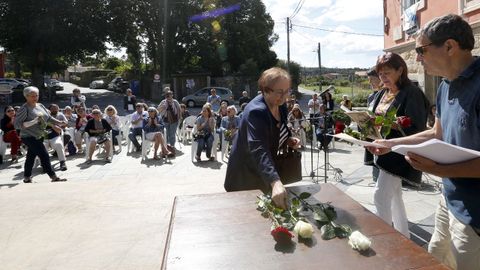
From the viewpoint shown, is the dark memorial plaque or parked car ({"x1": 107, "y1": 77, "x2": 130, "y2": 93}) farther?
parked car ({"x1": 107, "y1": 77, "x2": 130, "y2": 93})

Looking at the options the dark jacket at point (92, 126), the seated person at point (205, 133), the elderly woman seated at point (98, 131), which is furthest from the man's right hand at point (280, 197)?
the dark jacket at point (92, 126)

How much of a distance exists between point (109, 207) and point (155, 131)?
4308mm

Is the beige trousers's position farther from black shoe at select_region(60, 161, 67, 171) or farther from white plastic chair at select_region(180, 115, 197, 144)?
white plastic chair at select_region(180, 115, 197, 144)

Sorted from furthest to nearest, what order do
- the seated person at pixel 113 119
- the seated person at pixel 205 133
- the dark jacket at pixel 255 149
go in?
the seated person at pixel 113 119 → the seated person at pixel 205 133 → the dark jacket at pixel 255 149

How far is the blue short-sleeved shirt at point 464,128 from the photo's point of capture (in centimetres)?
176

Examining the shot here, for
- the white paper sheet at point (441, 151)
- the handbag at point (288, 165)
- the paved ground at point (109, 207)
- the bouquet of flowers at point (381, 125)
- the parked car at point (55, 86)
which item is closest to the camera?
the white paper sheet at point (441, 151)

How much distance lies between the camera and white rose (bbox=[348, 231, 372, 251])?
5.70 ft

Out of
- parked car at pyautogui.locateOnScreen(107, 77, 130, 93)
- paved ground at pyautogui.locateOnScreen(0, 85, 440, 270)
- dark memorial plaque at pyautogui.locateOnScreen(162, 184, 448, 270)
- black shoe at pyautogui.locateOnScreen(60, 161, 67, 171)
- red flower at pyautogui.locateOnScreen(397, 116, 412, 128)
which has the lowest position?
paved ground at pyautogui.locateOnScreen(0, 85, 440, 270)

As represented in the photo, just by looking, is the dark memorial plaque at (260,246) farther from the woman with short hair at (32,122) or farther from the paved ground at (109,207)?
the woman with short hair at (32,122)

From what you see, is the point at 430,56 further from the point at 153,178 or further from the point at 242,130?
the point at 153,178

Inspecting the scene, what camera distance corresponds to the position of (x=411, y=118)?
10.1 ft

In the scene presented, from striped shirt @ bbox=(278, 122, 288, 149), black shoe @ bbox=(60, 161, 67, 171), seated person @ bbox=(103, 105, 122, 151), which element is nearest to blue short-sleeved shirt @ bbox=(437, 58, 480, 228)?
striped shirt @ bbox=(278, 122, 288, 149)

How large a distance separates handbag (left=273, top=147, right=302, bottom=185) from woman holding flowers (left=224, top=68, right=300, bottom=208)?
0.21 feet

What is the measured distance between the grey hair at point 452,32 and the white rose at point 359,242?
36.9 inches
